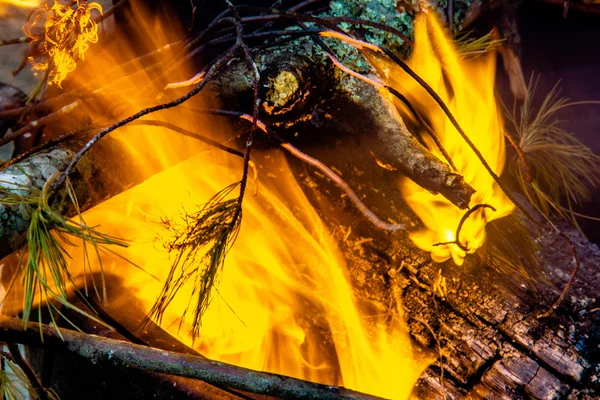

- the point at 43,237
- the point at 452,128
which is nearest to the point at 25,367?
the point at 43,237

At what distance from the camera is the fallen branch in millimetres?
1556

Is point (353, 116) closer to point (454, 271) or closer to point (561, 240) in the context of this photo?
point (454, 271)

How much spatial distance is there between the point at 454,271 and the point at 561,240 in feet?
2.76

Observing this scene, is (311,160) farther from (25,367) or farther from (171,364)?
(25,367)

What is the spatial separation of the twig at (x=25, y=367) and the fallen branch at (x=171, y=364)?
0.11 metres

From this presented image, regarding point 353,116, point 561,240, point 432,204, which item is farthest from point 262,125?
point 561,240

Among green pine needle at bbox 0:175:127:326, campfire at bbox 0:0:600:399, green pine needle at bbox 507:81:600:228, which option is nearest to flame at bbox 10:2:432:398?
campfire at bbox 0:0:600:399

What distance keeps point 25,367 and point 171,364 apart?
27.4 inches

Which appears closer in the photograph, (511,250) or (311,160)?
(311,160)

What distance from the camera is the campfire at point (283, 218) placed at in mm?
1876

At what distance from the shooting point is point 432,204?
2.48m

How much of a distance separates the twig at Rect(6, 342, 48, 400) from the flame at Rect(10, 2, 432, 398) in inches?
21.2

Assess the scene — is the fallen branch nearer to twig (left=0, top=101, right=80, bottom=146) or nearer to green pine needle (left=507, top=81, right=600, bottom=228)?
twig (left=0, top=101, right=80, bottom=146)

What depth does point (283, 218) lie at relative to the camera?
2.76 meters
